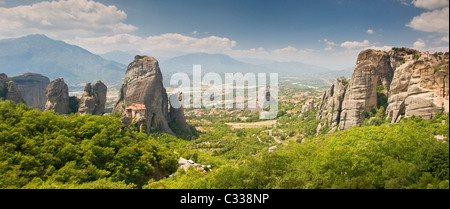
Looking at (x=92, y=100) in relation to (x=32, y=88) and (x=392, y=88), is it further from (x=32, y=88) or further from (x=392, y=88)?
(x=392, y=88)

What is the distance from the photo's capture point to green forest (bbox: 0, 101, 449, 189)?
1347cm

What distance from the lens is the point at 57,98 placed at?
42.8m

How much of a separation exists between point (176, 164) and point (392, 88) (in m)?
31.8

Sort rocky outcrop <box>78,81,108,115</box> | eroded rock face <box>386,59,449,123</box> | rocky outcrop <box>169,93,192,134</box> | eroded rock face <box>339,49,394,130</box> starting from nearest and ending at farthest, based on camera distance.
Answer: eroded rock face <box>386,59,449,123</box> → eroded rock face <box>339,49,394,130</box> → rocky outcrop <box>78,81,108,115</box> → rocky outcrop <box>169,93,192,134</box>

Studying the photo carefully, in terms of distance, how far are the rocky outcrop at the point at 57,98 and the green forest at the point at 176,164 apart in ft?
67.1

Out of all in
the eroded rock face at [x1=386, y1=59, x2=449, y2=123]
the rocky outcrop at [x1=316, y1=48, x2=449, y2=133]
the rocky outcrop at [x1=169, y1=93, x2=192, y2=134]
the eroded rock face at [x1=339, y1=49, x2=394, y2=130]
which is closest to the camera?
the eroded rock face at [x1=386, y1=59, x2=449, y2=123]

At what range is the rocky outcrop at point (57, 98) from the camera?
42250mm

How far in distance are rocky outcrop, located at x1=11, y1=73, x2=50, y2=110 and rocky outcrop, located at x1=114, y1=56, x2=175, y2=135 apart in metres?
26.9

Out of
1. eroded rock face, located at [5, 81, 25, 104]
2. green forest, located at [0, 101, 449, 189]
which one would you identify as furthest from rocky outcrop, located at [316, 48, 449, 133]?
eroded rock face, located at [5, 81, 25, 104]

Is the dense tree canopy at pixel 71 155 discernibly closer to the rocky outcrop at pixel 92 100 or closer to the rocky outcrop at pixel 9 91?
the rocky outcrop at pixel 92 100

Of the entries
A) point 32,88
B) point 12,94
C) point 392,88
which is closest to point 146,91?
point 12,94

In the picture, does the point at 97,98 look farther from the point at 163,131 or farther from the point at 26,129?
the point at 26,129

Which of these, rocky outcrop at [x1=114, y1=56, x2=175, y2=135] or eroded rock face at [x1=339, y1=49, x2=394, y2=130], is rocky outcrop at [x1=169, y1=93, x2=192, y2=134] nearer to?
rocky outcrop at [x1=114, y1=56, x2=175, y2=135]
